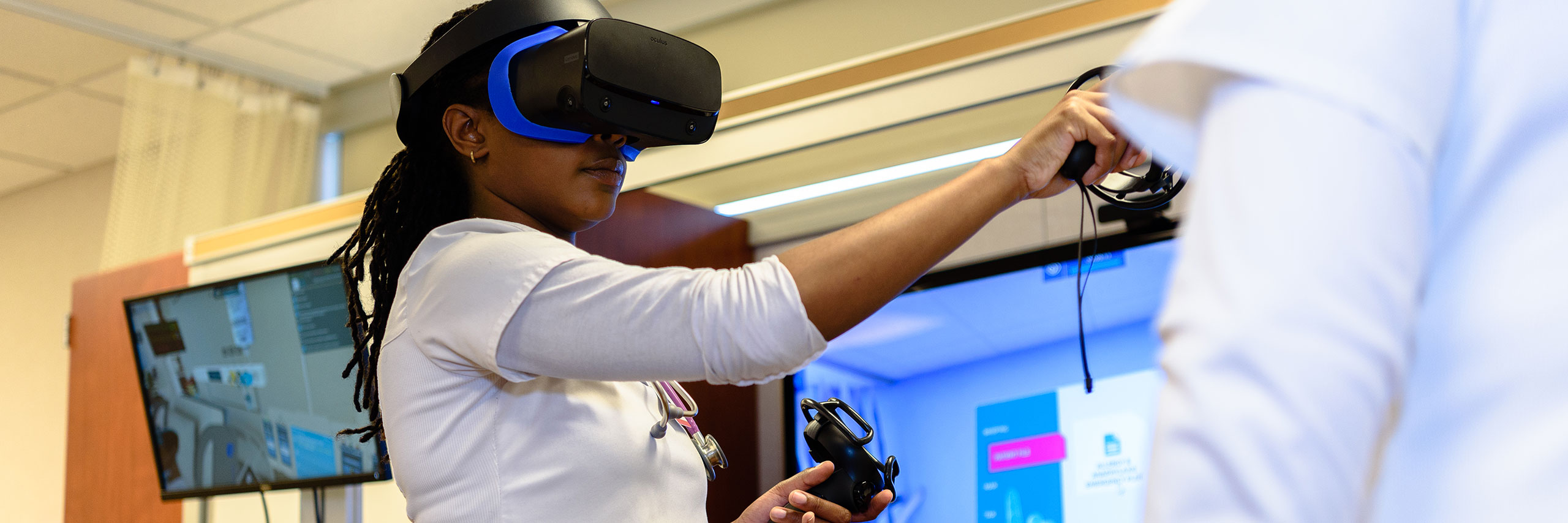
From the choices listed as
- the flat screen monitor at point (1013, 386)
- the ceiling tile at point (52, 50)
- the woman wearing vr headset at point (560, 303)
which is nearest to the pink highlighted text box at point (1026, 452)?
the flat screen monitor at point (1013, 386)

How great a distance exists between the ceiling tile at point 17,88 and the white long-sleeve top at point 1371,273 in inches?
150

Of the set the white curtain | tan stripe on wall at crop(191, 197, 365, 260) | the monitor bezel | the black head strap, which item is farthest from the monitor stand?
the white curtain

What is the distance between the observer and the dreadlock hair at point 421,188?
100 centimetres

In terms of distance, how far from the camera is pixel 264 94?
10.8 ft

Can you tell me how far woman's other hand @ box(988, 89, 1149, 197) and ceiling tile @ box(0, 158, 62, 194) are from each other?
14.1 feet

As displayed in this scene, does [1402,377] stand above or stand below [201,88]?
below

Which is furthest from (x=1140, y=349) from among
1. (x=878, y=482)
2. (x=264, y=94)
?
(x=264, y=94)

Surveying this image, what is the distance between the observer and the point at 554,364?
755 millimetres

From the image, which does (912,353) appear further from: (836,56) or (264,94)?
(264,94)

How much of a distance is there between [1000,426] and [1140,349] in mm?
256

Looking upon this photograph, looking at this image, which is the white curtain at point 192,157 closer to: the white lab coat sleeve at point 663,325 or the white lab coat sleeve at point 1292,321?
the white lab coat sleeve at point 663,325

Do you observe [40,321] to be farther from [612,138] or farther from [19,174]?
[612,138]

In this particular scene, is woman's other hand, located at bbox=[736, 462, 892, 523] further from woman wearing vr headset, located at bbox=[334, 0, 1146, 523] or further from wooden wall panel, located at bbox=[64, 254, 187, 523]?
wooden wall panel, located at bbox=[64, 254, 187, 523]

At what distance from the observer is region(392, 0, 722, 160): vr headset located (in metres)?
0.92
